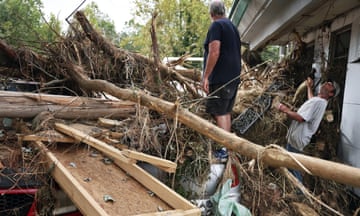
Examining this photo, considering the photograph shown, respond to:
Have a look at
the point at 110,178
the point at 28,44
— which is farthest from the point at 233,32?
the point at 28,44

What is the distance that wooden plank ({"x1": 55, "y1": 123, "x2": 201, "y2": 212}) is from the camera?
1.94 meters

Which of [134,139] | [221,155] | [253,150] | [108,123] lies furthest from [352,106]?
[108,123]

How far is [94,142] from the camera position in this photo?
255 centimetres

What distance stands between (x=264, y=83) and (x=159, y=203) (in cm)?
363

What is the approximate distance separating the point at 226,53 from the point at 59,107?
2.07 m

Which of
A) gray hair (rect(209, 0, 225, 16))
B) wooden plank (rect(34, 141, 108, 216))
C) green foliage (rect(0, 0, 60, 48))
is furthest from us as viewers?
green foliage (rect(0, 0, 60, 48))

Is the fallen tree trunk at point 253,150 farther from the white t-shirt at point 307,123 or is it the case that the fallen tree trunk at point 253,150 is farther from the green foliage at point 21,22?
the green foliage at point 21,22

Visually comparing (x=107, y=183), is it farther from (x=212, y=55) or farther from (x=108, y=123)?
(x=212, y=55)

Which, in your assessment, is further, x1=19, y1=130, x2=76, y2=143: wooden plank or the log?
the log

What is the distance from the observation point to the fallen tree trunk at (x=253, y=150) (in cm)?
151

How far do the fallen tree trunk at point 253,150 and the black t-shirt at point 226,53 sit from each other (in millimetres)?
1042

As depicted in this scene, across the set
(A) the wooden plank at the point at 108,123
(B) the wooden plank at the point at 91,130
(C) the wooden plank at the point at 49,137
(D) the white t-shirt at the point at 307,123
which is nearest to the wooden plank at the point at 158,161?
(B) the wooden plank at the point at 91,130

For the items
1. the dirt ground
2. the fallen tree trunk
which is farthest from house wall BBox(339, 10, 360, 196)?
the dirt ground

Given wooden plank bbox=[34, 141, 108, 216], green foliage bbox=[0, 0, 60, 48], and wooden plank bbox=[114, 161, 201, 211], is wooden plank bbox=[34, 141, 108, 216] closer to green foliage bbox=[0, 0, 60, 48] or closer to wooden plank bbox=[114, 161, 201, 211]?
wooden plank bbox=[114, 161, 201, 211]
